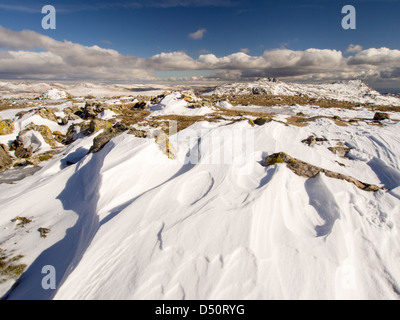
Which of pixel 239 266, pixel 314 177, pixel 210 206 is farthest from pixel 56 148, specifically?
pixel 314 177

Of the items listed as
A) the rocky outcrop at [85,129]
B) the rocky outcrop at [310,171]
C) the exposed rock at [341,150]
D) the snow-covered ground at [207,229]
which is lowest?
the snow-covered ground at [207,229]

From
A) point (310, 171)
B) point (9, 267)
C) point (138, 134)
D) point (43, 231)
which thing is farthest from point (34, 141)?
point (310, 171)

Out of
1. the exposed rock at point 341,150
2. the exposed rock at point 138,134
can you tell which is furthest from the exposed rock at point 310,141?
the exposed rock at point 138,134

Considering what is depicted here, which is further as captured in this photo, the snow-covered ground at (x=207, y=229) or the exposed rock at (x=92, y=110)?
the exposed rock at (x=92, y=110)

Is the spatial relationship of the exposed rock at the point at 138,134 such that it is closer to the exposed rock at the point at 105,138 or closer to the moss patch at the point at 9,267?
the exposed rock at the point at 105,138

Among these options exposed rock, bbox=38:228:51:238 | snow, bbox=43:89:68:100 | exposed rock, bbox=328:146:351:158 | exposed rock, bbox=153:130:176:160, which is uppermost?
snow, bbox=43:89:68:100

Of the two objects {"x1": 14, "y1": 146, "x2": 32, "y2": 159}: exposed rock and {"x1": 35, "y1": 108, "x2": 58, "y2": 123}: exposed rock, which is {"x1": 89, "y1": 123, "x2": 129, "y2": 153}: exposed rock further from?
{"x1": 35, "y1": 108, "x2": 58, "y2": 123}: exposed rock

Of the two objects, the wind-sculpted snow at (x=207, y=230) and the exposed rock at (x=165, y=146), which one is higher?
the exposed rock at (x=165, y=146)

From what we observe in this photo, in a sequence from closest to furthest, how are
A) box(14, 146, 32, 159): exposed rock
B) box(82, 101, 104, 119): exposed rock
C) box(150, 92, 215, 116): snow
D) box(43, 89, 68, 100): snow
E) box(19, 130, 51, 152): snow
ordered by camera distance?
box(14, 146, 32, 159): exposed rock
box(19, 130, 51, 152): snow
box(82, 101, 104, 119): exposed rock
box(150, 92, 215, 116): snow
box(43, 89, 68, 100): snow

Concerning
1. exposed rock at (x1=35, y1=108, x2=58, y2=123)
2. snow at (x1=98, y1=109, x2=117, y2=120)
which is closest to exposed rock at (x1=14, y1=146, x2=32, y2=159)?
exposed rock at (x1=35, y1=108, x2=58, y2=123)
